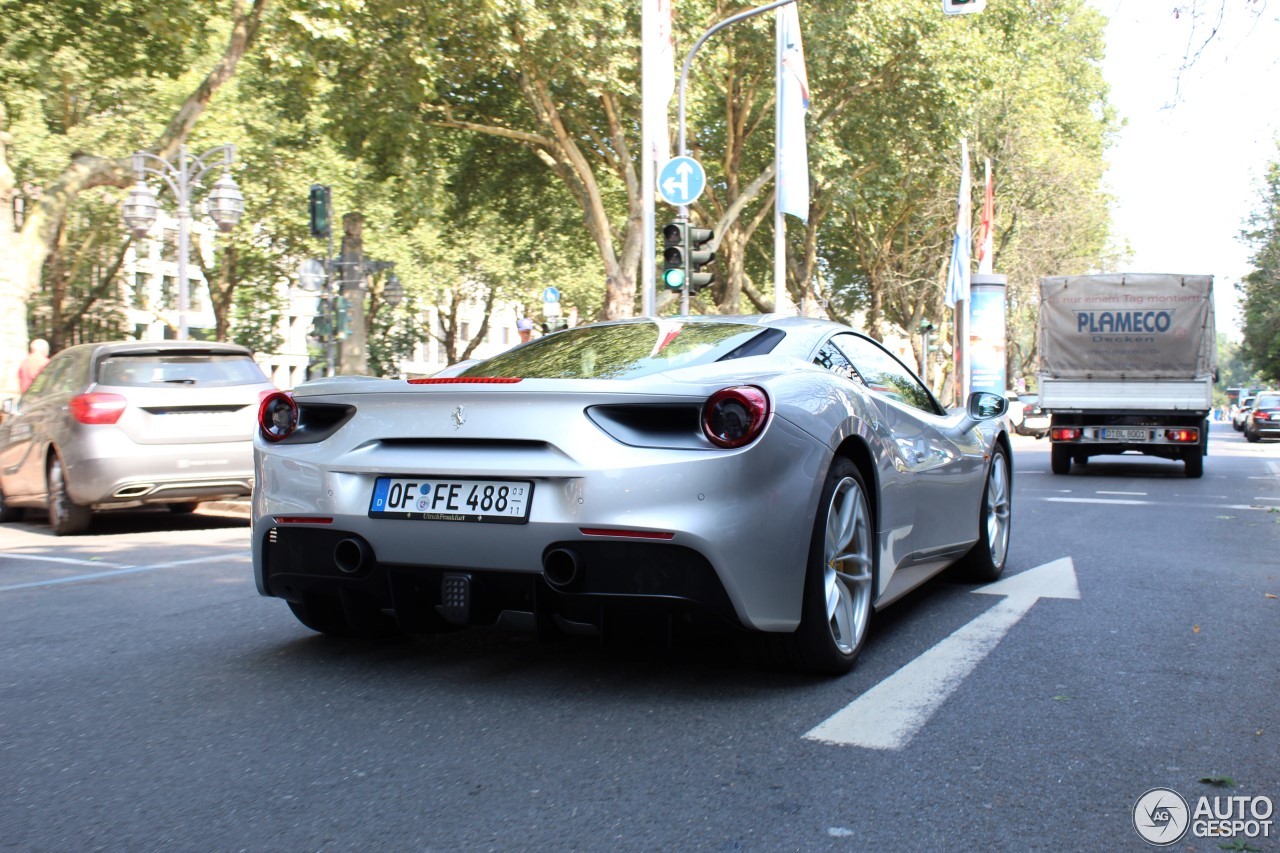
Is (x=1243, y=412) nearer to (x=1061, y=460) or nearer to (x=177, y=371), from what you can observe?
(x=1061, y=460)

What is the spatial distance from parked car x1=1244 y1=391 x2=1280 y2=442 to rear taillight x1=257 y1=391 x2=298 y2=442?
46.2 m

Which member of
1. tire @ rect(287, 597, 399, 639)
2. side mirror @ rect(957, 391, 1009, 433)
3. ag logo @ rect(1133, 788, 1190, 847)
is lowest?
ag logo @ rect(1133, 788, 1190, 847)

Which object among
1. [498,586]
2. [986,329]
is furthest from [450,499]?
[986,329]

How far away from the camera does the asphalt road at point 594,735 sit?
2.99 meters

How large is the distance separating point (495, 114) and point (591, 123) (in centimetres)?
220

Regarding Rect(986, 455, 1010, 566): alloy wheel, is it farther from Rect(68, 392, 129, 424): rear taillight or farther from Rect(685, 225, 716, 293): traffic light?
Rect(685, 225, 716, 293): traffic light

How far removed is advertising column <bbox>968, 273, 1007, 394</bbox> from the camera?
3203cm

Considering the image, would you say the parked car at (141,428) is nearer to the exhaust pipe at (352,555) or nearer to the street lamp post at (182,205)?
the exhaust pipe at (352,555)

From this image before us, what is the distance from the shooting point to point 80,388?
996cm

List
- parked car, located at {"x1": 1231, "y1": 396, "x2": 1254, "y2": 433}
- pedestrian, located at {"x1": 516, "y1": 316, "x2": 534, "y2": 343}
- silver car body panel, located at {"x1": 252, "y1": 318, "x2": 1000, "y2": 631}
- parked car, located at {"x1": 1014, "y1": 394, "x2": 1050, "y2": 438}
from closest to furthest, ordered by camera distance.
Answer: silver car body panel, located at {"x1": 252, "y1": 318, "x2": 1000, "y2": 631}
pedestrian, located at {"x1": 516, "y1": 316, "x2": 534, "y2": 343}
parked car, located at {"x1": 1014, "y1": 394, "x2": 1050, "y2": 438}
parked car, located at {"x1": 1231, "y1": 396, "x2": 1254, "y2": 433}

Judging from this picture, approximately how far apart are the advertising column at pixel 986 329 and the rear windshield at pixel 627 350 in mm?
27965

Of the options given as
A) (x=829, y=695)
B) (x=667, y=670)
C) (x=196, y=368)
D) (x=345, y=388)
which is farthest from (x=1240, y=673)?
(x=196, y=368)

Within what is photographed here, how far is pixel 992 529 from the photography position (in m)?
6.94

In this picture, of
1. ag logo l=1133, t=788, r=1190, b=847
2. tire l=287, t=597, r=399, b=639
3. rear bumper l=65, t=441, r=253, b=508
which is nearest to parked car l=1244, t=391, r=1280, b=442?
rear bumper l=65, t=441, r=253, b=508
